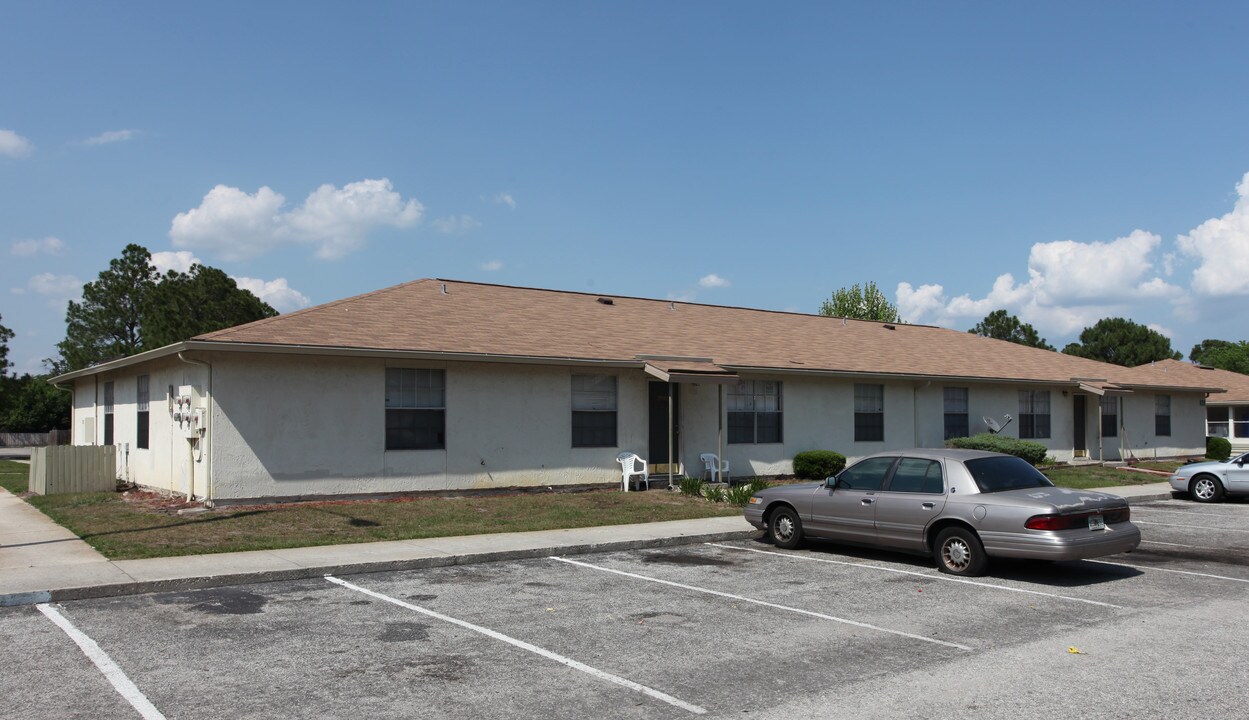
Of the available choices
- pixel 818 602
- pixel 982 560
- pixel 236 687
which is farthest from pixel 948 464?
pixel 236 687

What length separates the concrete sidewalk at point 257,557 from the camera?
9555 millimetres

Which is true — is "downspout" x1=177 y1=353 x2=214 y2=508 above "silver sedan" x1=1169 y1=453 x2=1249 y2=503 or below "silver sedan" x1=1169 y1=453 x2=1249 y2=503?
above

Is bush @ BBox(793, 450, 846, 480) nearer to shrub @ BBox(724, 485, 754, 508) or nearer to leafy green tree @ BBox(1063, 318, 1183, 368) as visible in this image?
shrub @ BBox(724, 485, 754, 508)

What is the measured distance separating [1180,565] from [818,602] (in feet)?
18.2

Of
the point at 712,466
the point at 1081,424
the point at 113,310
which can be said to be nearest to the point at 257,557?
the point at 712,466

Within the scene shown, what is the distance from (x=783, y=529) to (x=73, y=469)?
14.3 meters

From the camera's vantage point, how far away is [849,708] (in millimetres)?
5906

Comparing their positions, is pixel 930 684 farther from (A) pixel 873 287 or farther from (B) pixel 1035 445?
(A) pixel 873 287

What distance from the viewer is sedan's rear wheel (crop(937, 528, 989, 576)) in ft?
34.9

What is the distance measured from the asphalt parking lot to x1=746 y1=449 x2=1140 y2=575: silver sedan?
41 cm

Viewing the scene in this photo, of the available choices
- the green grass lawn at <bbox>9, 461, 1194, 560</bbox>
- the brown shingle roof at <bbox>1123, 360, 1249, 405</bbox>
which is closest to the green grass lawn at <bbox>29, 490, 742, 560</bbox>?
the green grass lawn at <bbox>9, 461, 1194, 560</bbox>

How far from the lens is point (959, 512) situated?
1082 centimetres

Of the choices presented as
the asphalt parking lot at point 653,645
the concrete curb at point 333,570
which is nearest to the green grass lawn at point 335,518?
the concrete curb at point 333,570

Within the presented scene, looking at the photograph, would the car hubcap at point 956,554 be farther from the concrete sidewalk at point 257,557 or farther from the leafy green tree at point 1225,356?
the leafy green tree at point 1225,356
